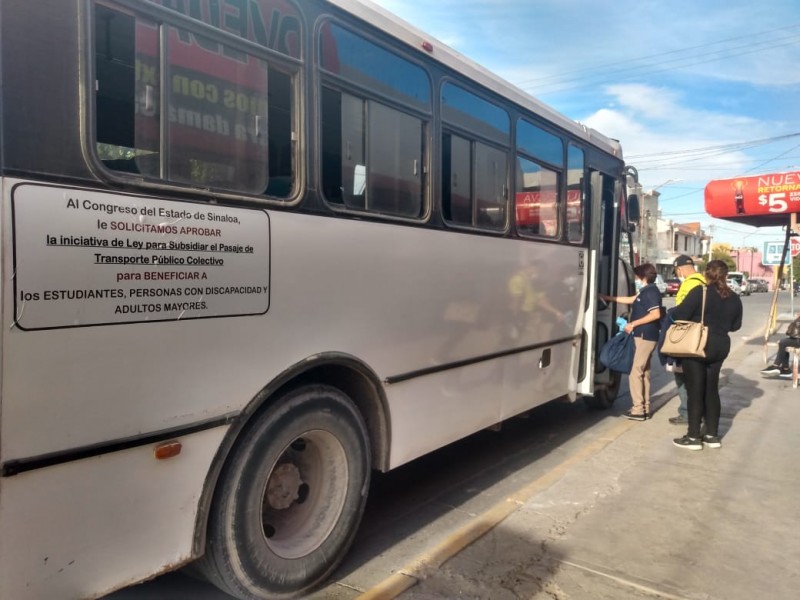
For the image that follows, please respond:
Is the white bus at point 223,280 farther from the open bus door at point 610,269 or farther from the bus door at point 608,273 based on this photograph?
the open bus door at point 610,269

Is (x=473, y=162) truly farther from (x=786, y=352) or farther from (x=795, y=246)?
(x=795, y=246)

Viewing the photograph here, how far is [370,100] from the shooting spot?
3.45m

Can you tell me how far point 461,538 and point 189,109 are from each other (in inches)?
115

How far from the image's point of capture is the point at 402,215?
3703mm

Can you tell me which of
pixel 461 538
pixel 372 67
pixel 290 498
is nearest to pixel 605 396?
pixel 461 538

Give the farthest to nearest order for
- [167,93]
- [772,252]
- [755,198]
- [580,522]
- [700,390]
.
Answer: [772,252] < [755,198] < [700,390] < [580,522] < [167,93]

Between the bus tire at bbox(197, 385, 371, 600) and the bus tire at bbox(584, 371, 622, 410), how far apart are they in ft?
15.8

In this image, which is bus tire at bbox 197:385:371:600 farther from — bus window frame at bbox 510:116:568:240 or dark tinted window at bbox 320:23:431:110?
bus window frame at bbox 510:116:568:240

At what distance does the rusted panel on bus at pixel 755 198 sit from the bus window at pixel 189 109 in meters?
11.0

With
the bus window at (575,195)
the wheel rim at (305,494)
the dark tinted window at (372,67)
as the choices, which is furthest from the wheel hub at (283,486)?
the bus window at (575,195)

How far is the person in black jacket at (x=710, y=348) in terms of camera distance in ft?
19.3

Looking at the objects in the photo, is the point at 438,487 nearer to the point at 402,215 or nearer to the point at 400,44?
the point at 402,215

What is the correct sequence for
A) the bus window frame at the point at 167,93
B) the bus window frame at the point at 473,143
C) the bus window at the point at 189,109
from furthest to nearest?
the bus window frame at the point at 473,143 → the bus window at the point at 189,109 → the bus window frame at the point at 167,93

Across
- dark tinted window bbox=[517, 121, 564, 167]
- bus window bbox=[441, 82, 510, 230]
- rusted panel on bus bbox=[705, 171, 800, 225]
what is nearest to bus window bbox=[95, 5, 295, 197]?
bus window bbox=[441, 82, 510, 230]
